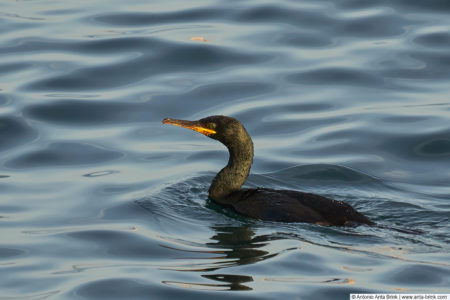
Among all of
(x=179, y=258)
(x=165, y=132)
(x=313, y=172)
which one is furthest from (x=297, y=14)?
(x=179, y=258)

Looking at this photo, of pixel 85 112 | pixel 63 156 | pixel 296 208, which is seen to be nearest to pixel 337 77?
pixel 85 112

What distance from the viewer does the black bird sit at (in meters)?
9.87

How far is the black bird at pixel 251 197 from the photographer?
388 inches

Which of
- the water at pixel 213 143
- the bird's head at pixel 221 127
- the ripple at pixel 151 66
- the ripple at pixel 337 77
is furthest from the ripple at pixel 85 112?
the bird's head at pixel 221 127

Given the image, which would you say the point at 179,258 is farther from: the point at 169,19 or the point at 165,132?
the point at 169,19

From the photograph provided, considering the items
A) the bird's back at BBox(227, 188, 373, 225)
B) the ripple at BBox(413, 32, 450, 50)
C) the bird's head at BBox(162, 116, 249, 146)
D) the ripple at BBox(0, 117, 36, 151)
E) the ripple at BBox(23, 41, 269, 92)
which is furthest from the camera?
the ripple at BBox(413, 32, 450, 50)

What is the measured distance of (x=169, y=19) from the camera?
17094mm

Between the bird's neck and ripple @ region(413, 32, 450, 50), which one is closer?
the bird's neck

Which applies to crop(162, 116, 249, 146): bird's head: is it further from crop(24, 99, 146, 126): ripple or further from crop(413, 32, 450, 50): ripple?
crop(413, 32, 450, 50): ripple

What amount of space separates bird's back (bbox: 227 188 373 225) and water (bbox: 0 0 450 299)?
0.13 m

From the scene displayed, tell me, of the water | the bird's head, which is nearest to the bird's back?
the water

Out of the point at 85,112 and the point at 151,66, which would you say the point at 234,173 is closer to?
the point at 85,112

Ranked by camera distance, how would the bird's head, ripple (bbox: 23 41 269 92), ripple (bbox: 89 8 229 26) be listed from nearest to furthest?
the bird's head → ripple (bbox: 23 41 269 92) → ripple (bbox: 89 8 229 26)

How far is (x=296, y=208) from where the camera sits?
32.7 feet
